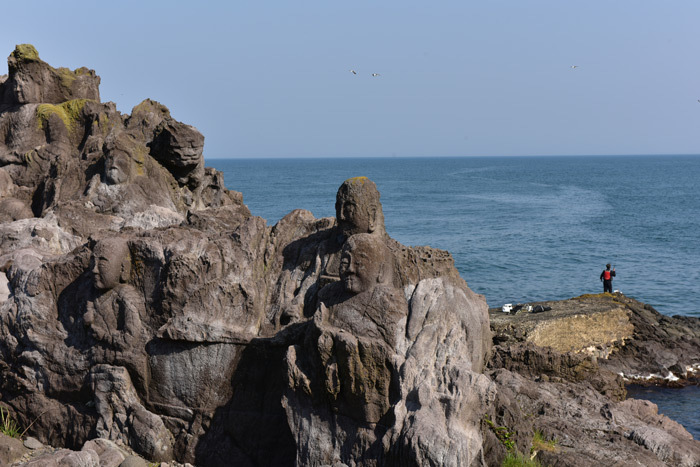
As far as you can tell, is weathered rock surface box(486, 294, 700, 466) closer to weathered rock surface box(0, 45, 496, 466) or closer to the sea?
weathered rock surface box(0, 45, 496, 466)

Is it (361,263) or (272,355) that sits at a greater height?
(361,263)

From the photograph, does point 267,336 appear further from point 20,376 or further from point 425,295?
point 20,376

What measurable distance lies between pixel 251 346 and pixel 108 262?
2642 millimetres

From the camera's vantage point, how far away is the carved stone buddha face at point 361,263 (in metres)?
9.67

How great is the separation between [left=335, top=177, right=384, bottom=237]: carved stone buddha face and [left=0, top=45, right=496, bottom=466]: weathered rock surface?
0.03 metres

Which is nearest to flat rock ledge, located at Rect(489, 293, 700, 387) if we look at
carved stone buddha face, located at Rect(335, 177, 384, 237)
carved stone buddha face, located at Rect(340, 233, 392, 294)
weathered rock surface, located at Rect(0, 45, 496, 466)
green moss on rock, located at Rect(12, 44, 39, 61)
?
carved stone buddha face, located at Rect(335, 177, 384, 237)

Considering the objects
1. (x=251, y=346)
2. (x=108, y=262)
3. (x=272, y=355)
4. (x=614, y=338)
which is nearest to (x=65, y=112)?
(x=108, y=262)

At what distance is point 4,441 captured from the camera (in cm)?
1090

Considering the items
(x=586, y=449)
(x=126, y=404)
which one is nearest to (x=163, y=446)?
(x=126, y=404)

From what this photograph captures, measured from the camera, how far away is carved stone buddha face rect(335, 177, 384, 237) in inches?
416

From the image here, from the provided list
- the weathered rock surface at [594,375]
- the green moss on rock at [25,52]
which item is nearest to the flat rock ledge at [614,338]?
the weathered rock surface at [594,375]

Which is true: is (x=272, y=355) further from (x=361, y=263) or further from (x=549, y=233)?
(x=549, y=233)

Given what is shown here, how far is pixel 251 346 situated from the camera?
10633 mm

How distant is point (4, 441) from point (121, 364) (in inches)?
84.2
